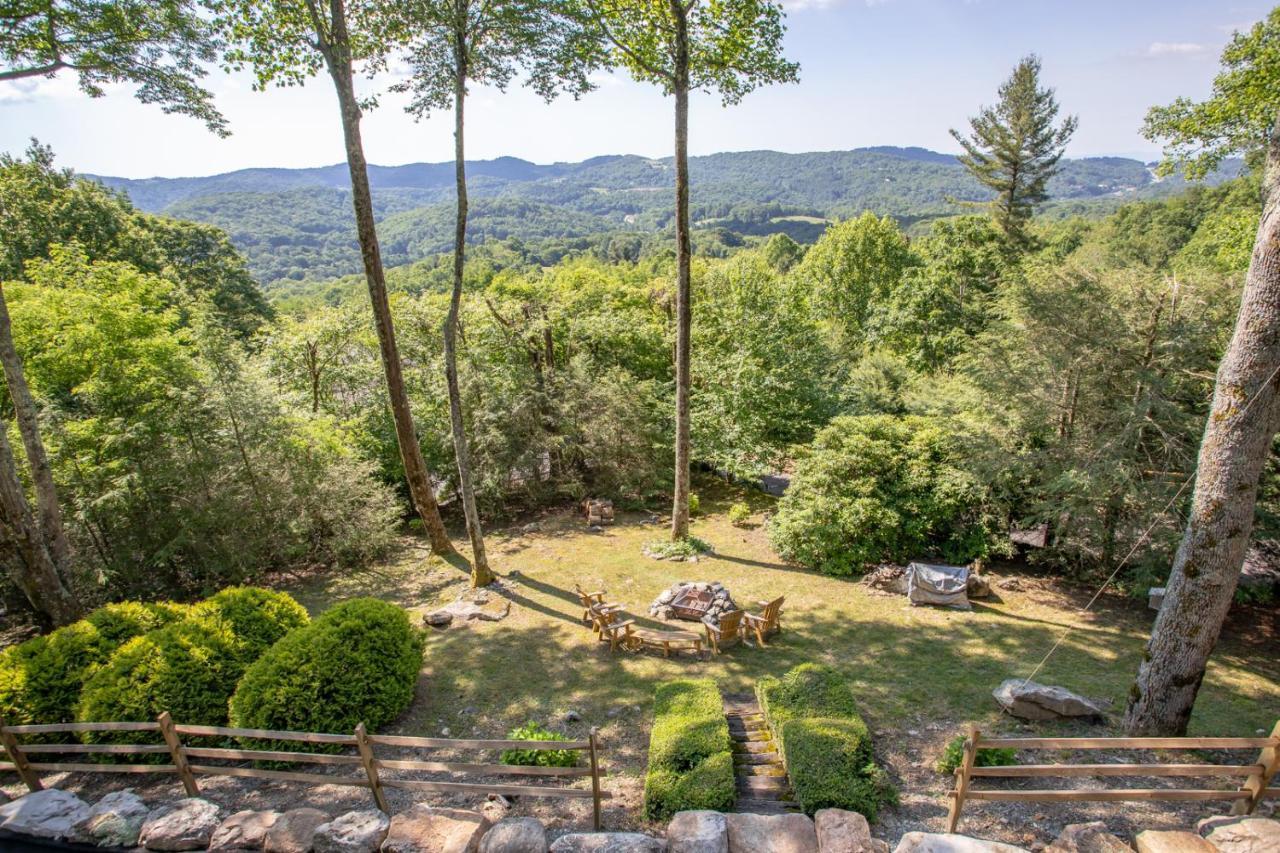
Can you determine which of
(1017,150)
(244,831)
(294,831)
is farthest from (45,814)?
(1017,150)

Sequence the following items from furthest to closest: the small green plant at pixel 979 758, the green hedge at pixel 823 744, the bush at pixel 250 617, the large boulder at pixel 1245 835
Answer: the bush at pixel 250 617
the small green plant at pixel 979 758
the green hedge at pixel 823 744
the large boulder at pixel 1245 835

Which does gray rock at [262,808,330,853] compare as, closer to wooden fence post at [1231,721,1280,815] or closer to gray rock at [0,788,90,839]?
gray rock at [0,788,90,839]

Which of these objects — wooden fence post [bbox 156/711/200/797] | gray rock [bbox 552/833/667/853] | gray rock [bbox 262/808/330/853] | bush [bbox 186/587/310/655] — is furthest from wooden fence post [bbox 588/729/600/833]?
bush [bbox 186/587/310/655]

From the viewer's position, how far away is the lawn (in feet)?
24.0

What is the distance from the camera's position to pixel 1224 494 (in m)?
5.85

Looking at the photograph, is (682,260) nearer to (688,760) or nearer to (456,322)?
(456,322)

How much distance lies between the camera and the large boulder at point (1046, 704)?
707 centimetres

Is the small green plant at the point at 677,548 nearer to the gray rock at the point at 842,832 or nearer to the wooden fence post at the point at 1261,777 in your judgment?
the gray rock at the point at 842,832

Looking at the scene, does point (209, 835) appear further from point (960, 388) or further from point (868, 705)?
point (960, 388)

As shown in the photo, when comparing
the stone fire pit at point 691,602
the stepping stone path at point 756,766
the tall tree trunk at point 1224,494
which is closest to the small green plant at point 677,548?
the stone fire pit at point 691,602

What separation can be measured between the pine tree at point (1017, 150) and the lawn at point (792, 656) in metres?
21.6

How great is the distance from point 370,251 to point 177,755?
27.8ft

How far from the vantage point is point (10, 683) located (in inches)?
Answer: 256

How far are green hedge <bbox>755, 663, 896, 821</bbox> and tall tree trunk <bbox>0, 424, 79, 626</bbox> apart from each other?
1036 centimetres
